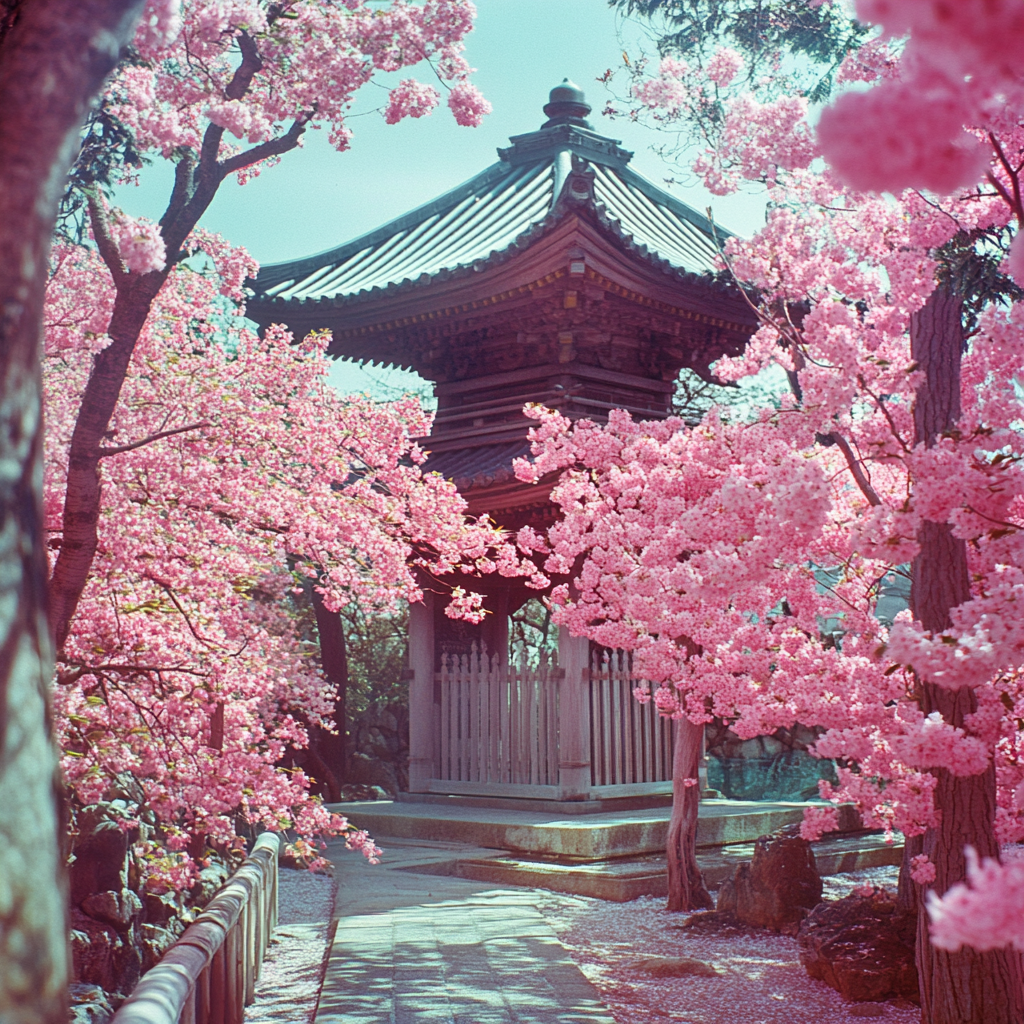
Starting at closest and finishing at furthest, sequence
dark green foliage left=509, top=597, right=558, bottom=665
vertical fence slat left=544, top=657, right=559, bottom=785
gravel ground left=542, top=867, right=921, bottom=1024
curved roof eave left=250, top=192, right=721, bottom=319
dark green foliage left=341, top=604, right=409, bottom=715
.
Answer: gravel ground left=542, top=867, right=921, bottom=1024 < curved roof eave left=250, top=192, right=721, bottom=319 < vertical fence slat left=544, top=657, right=559, bottom=785 < dark green foliage left=341, top=604, right=409, bottom=715 < dark green foliage left=509, top=597, right=558, bottom=665

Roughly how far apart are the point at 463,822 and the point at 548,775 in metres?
1.20

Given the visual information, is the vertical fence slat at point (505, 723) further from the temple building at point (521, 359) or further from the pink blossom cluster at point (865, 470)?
the pink blossom cluster at point (865, 470)

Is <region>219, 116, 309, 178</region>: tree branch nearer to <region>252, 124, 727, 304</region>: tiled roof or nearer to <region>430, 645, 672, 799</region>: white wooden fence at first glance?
<region>252, 124, 727, 304</region>: tiled roof

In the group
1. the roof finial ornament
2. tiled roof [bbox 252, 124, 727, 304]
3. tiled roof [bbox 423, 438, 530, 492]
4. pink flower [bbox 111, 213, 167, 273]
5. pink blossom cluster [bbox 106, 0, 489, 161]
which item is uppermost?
the roof finial ornament

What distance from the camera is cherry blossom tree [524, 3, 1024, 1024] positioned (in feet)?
9.01

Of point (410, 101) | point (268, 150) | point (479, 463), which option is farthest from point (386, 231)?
point (268, 150)

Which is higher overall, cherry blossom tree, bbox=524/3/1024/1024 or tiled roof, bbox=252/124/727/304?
tiled roof, bbox=252/124/727/304

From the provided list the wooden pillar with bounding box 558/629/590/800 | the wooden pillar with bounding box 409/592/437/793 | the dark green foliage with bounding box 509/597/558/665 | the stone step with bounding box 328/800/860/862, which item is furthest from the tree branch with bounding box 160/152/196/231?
the dark green foliage with bounding box 509/597/558/665

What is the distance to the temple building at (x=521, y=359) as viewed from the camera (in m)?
10.4

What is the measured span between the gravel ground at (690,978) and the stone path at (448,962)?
32 cm

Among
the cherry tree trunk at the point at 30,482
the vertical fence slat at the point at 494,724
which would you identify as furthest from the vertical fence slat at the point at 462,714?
the cherry tree trunk at the point at 30,482

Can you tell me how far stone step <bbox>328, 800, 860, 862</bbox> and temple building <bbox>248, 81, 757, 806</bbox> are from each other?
0.55m

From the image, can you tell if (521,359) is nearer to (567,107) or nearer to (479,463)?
(479,463)

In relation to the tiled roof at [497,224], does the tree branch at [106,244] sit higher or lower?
lower
